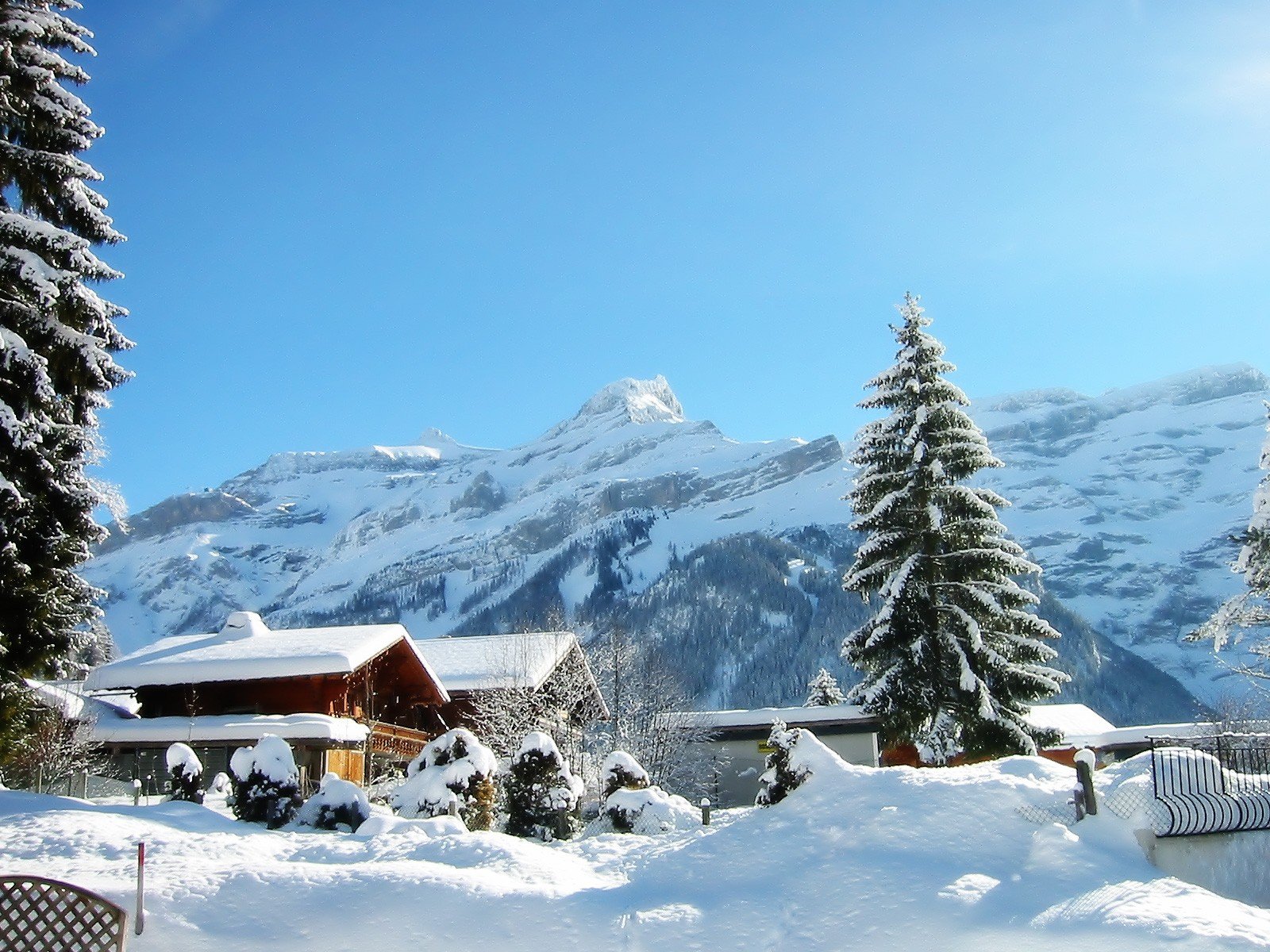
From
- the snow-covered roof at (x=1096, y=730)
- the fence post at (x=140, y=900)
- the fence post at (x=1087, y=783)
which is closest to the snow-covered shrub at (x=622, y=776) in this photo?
the fence post at (x=1087, y=783)

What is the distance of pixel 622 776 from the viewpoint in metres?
22.7

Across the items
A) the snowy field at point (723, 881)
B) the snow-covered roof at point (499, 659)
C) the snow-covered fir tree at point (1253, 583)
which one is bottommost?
the snowy field at point (723, 881)

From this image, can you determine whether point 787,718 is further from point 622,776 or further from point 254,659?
point 254,659

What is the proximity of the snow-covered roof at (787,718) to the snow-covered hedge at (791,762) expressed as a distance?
14.8m

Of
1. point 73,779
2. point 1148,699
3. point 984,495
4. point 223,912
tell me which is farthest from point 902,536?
point 1148,699

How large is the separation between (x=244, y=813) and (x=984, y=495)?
61.0 ft

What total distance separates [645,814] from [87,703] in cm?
2729

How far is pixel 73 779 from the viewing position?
2933cm

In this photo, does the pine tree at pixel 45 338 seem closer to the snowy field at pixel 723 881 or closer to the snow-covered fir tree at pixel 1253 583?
the snowy field at pixel 723 881

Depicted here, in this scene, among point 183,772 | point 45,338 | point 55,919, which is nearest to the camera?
point 55,919

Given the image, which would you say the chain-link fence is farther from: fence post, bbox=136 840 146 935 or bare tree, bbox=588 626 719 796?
bare tree, bbox=588 626 719 796

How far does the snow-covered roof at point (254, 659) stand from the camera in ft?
101

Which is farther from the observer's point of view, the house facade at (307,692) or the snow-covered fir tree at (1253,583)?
the house facade at (307,692)

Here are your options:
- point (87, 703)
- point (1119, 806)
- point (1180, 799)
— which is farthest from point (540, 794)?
point (87, 703)
